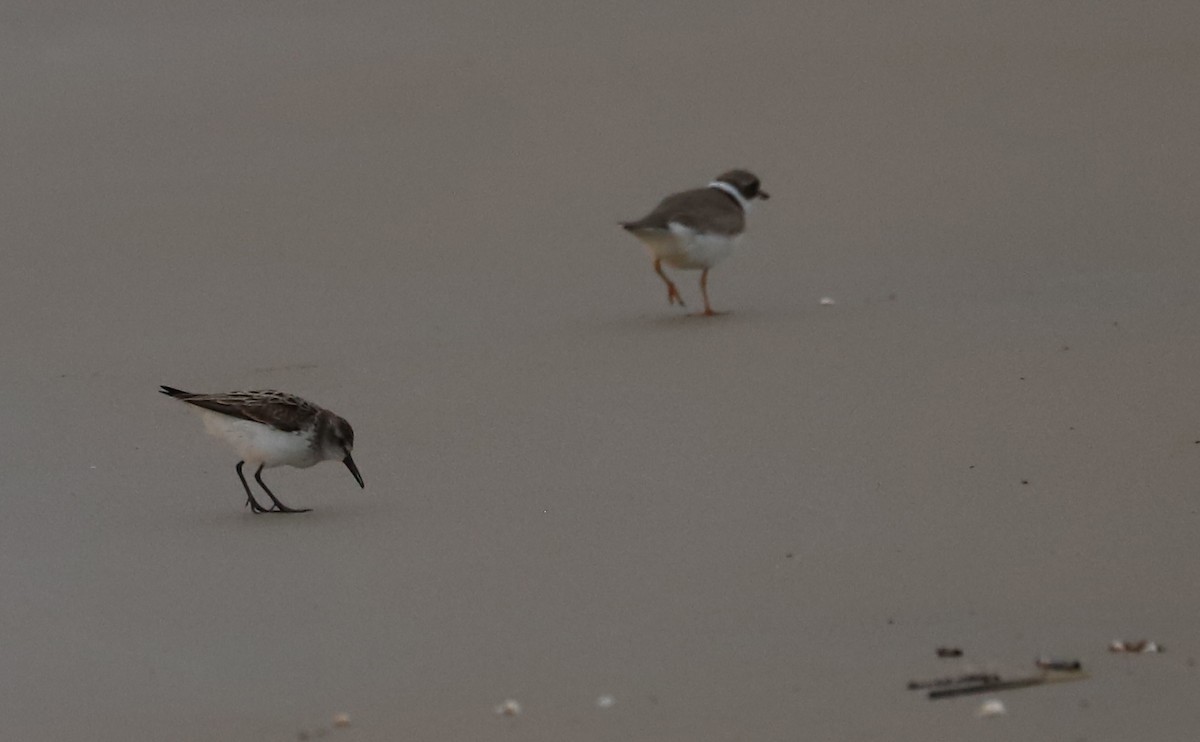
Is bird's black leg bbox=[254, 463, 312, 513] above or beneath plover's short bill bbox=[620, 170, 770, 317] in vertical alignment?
beneath

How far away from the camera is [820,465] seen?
960 centimetres

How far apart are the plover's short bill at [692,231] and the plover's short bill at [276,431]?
3.97 metres

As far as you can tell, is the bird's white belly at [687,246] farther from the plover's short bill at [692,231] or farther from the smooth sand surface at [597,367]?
the smooth sand surface at [597,367]

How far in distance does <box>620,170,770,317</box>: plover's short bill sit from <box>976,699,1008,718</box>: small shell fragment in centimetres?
714

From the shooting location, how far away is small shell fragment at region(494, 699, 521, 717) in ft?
21.7

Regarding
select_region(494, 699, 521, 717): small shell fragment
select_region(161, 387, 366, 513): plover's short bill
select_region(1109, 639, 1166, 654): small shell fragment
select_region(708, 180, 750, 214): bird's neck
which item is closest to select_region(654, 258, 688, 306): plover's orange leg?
select_region(708, 180, 750, 214): bird's neck

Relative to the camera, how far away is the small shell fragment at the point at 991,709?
6.18 metres

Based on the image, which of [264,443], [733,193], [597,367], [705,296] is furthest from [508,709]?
[733,193]

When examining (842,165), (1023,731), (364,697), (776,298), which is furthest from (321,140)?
(1023,731)

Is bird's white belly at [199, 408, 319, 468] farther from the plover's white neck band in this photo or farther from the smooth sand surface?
the plover's white neck band

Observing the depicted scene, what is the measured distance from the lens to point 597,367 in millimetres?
11805

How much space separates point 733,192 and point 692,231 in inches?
40.1

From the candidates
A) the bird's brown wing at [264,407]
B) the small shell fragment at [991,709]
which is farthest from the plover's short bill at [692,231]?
A: the small shell fragment at [991,709]

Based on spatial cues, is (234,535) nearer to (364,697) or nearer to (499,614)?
(499,614)
